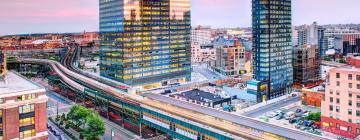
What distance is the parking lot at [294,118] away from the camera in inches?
3501

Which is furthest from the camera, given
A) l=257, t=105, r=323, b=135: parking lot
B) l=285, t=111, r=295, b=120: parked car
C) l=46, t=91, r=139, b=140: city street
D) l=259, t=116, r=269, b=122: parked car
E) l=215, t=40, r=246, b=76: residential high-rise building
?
l=215, t=40, r=246, b=76: residential high-rise building

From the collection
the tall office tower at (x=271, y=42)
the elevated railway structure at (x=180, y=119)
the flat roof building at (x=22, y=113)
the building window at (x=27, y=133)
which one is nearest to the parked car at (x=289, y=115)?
the tall office tower at (x=271, y=42)

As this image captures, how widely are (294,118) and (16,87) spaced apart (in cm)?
7084

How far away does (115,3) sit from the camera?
14462 centimetres

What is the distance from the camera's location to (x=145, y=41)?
147 meters

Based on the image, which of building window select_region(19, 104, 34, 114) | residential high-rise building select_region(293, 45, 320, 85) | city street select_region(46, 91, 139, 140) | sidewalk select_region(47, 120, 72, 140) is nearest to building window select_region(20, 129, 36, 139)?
building window select_region(19, 104, 34, 114)

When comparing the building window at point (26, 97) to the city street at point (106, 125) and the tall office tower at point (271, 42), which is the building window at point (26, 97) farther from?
the tall office tower at point (271, 42)

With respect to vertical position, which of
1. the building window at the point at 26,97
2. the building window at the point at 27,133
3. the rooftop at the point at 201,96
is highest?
the building window at the point at 26,97

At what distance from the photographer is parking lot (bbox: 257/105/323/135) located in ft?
292

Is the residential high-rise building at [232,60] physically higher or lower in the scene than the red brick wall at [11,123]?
higher

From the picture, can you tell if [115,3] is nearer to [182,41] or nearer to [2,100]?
[182,41]

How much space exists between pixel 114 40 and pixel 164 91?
105 feet

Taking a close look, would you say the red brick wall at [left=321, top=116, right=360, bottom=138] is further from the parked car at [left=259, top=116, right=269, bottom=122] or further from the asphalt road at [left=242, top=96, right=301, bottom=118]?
the asphalt road at [left=242, top=96, right=301, bottom=118]

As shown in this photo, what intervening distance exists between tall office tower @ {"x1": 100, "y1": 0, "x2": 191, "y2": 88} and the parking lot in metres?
63.0
